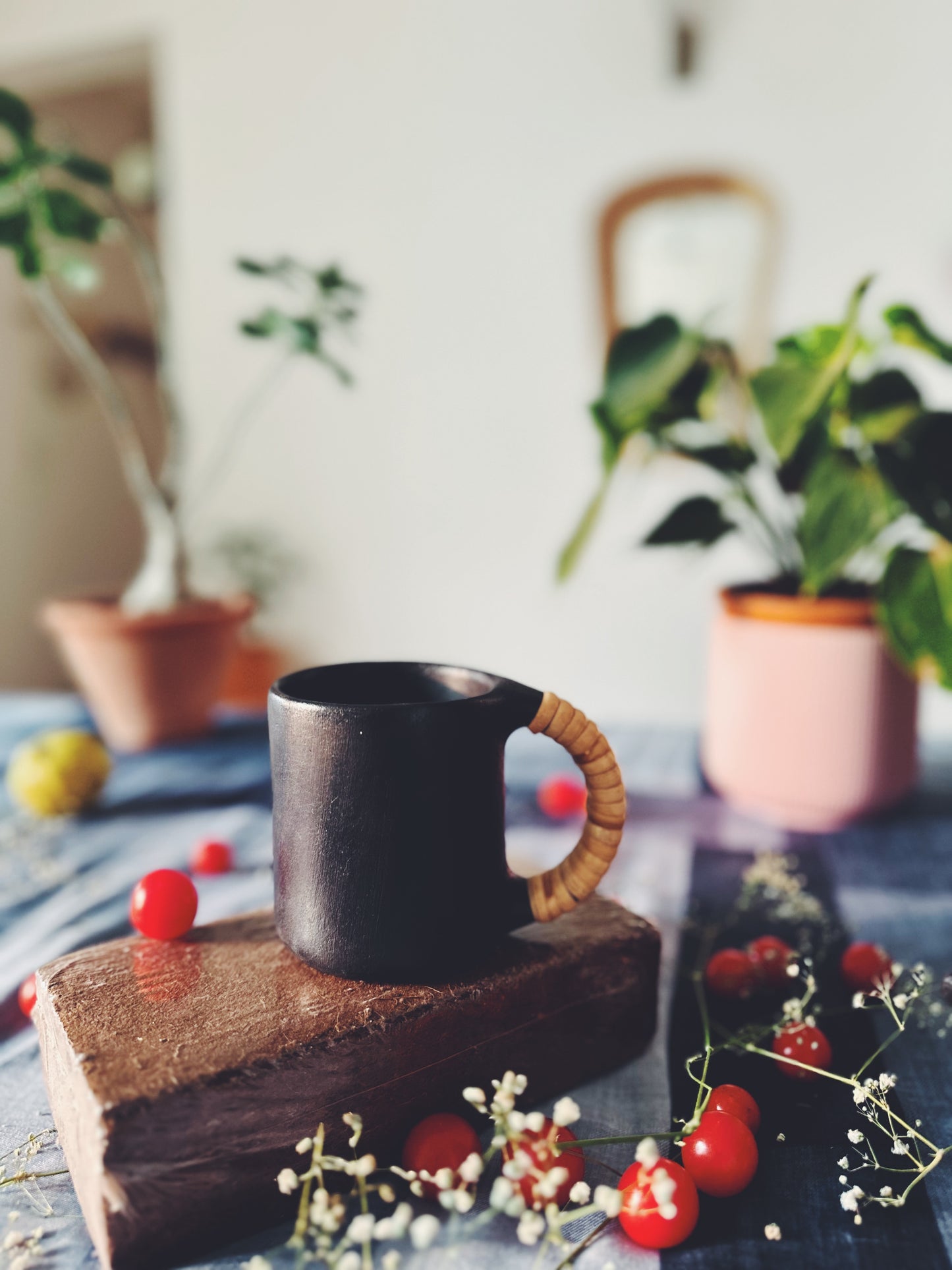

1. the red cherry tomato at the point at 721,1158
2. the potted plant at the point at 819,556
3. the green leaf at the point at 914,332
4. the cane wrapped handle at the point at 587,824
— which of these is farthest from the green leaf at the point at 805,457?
the red cherry tomato at the point at 721,1158

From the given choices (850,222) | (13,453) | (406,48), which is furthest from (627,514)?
(13,453)

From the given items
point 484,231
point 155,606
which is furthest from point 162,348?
point 484,231

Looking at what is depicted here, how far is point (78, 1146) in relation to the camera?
36cm

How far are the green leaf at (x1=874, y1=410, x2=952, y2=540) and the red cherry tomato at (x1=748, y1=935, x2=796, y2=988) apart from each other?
0.34m

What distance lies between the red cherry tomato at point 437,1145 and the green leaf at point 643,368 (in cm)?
55

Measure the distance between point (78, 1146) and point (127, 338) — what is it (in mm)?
3156

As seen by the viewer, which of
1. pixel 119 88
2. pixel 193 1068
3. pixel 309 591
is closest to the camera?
pixel 193 1068

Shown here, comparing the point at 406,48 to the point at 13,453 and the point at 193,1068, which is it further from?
the point at 193,1068

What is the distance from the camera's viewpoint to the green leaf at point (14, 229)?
800 millimetres

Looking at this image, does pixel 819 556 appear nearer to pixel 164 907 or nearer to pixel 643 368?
pixel 643 368

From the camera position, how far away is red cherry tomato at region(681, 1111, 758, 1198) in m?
0.37

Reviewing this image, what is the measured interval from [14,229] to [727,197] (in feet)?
5.28

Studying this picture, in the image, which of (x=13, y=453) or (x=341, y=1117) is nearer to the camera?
(x=341, y=1117)

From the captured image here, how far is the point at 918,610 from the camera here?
0.68 metres
